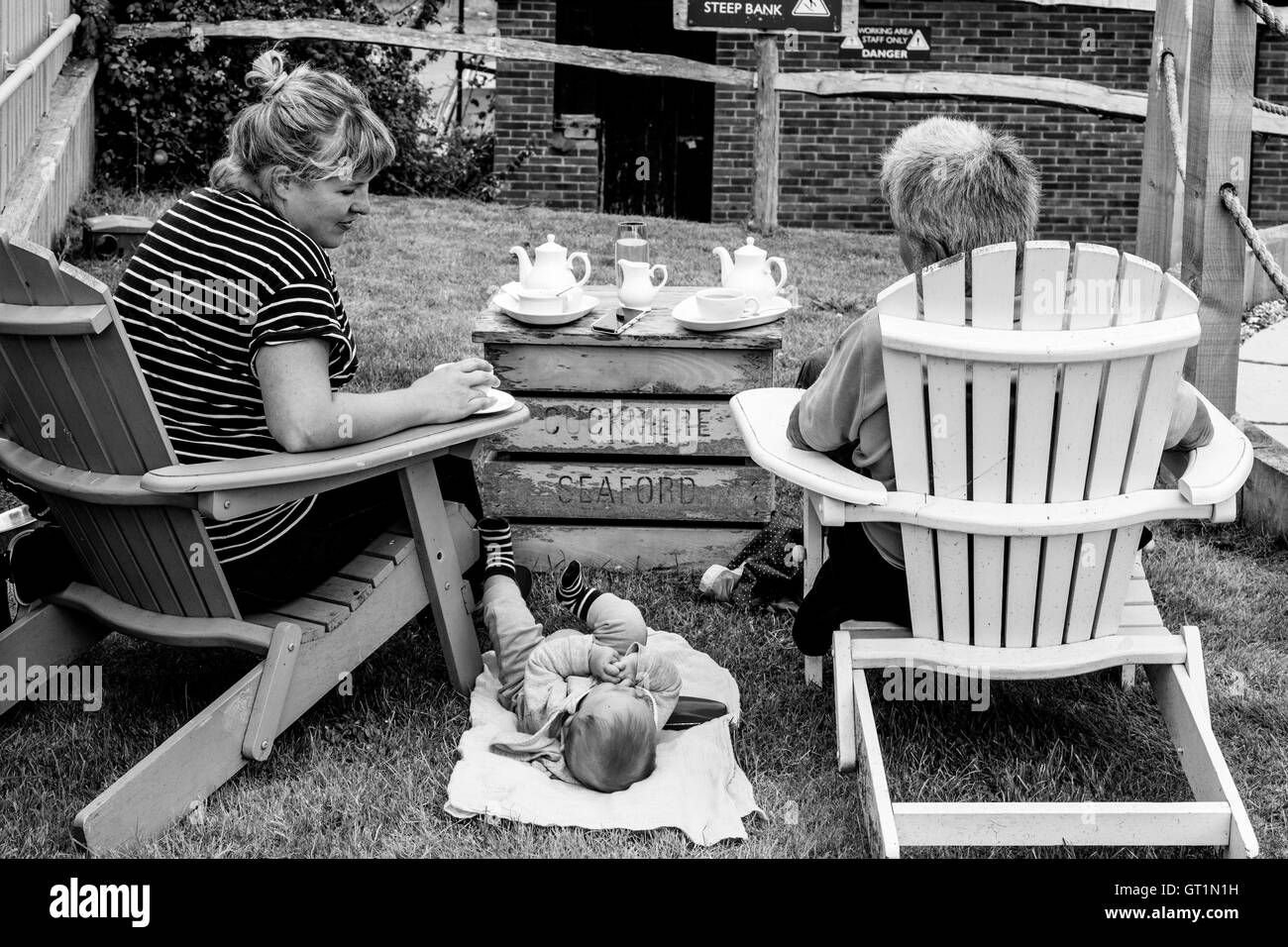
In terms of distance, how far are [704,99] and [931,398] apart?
8.79 meters

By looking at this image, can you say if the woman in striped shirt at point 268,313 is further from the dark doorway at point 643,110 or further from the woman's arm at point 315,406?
the dark doorway at point 643,110

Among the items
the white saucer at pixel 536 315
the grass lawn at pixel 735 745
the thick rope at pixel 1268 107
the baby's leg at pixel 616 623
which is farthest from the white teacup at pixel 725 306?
the thick rope at pixel 1268 107

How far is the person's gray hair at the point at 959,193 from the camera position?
2.48 meters

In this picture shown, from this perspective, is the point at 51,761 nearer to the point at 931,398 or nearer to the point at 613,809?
the point at 613,809

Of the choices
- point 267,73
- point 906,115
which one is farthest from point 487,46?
point 267,73

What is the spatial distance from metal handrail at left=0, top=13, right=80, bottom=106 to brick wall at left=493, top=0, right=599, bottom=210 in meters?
3.34

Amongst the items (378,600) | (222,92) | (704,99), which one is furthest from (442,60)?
(378,600)

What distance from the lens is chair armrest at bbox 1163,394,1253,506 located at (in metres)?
2.37

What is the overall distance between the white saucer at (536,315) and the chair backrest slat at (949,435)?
Result: 133cm

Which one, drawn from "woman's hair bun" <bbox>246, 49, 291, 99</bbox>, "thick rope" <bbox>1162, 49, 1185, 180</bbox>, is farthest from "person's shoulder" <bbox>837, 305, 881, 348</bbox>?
"thick rope" <bbox>1162, 49, 1185, 180</bbox>

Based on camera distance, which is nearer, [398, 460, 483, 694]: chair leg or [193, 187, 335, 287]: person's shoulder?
[193, 187, 335, 287]: person's shoulder

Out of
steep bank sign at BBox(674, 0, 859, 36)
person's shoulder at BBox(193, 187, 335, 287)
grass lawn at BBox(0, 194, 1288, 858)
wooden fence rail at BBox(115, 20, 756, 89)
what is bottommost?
grass lawn at BBox(0, 194, 1288, 858)

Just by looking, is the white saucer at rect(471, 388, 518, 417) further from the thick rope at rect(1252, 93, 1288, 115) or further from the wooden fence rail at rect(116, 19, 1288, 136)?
the wooden fence rail at rect(116, 19, 1288, 136)

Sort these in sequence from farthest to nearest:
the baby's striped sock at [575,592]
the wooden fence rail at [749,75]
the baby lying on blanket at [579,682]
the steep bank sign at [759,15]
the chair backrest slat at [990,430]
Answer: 1. the wooden fence rail at [749,75]
2. the steep bank sign at [759,15]
3. the baby's striped sock at [575,592]
4. the baby lying on blanket at [579,682]
5. the chair backrest slat at [990,430]
